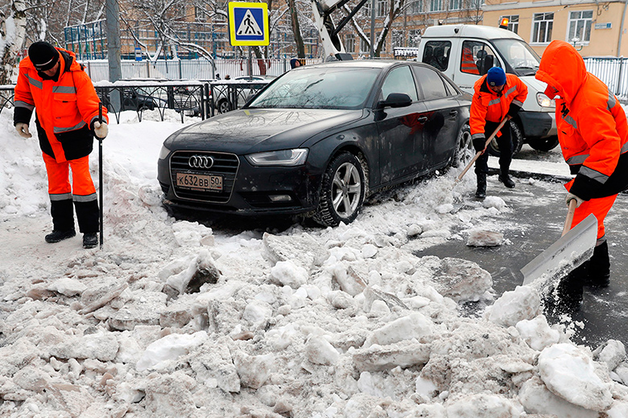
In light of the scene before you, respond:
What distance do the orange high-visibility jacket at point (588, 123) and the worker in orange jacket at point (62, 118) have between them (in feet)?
11.9

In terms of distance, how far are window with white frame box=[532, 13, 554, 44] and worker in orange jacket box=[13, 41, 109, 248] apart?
37760 mm

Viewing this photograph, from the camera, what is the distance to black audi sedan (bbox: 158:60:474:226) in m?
5.30

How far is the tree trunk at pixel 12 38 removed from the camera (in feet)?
32.5

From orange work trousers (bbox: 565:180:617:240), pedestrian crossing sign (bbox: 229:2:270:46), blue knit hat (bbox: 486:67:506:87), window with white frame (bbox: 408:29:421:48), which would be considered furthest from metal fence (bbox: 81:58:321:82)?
orange work trousers (bbox: 565:180:617:240)

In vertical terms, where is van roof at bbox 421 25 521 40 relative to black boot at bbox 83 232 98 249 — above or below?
above

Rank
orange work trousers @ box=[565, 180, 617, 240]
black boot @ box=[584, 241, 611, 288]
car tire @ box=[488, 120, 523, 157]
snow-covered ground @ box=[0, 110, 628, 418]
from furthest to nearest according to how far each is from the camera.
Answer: car tire @ box=[488, 120, 523, 157] < black boot @ box=[584, 241, 611, 288] < orange work trousers @ box=[565, 180, 617, 240] < snow-covered ground @ box=[0, 110, 628, 418]

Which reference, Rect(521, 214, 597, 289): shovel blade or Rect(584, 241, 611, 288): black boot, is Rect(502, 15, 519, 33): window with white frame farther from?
Rect(521, 214, 597, 289): shovel blade

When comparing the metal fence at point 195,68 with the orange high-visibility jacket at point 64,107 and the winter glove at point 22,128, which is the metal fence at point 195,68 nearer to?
the winter glove at point 22,128

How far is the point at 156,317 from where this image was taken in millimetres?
3684

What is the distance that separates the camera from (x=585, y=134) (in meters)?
3.82

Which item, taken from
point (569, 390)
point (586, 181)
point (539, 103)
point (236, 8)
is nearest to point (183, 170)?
point (586, 181)

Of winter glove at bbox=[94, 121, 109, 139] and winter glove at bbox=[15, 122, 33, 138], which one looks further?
winter glove at bbox=[15, 122, 33, 138]

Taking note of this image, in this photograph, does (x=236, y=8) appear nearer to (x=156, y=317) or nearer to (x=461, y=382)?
(x=156, y=317)

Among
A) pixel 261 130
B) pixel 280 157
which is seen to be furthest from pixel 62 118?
pixel 280 157
